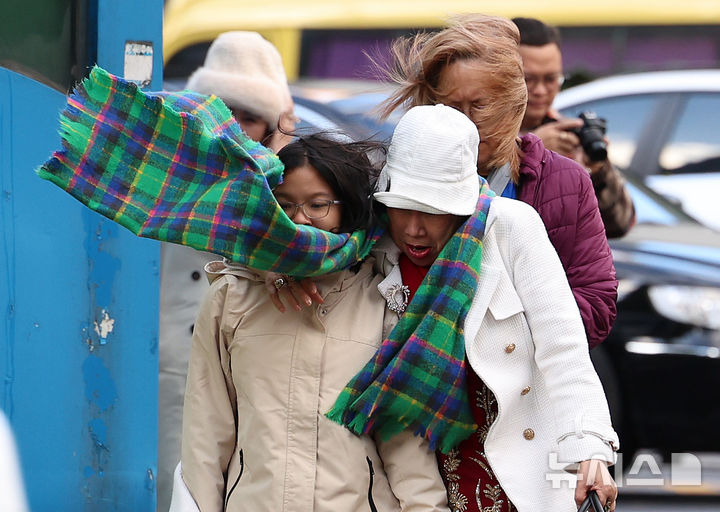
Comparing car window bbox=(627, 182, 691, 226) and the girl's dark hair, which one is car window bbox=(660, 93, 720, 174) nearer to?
car window bbox=(627, 182, 691, 226)

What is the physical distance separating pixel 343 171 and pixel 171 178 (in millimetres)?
362

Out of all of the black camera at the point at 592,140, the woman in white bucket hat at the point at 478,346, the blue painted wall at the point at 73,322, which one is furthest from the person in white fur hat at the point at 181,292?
the woman in white bucket hat at the point at 478,346

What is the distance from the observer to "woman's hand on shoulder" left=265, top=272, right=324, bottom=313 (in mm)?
2543

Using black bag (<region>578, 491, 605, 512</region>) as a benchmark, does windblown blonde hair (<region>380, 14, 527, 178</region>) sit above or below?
above

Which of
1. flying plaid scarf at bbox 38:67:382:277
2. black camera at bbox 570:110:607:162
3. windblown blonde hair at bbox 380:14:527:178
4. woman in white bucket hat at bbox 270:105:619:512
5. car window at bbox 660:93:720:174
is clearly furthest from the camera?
car window at bbox 660:93:720:174

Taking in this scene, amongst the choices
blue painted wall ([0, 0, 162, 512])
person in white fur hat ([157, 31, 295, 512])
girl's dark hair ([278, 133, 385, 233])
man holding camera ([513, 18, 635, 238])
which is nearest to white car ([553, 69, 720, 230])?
man holding camera ([513, 18, 635, 238])

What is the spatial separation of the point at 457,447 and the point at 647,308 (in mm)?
3154

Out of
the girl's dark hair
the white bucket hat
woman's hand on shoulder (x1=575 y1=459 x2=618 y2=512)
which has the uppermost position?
the white bucket hat

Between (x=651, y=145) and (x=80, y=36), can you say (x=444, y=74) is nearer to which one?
(x=80, y=36)

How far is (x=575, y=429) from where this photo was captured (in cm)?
241

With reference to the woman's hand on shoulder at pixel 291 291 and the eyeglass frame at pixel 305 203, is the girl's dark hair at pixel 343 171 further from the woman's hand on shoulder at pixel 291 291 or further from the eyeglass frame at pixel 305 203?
the woman's hand on shoulder at pixel 291 291

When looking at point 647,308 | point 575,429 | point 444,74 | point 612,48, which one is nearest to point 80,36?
point 444,74

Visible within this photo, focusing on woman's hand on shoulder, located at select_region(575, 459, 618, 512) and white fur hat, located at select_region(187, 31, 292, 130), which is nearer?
woman's hand on shoulder, located at select_region(575, 459, 618, 512)

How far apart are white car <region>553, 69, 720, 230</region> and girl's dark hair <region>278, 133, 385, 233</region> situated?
4079mm
